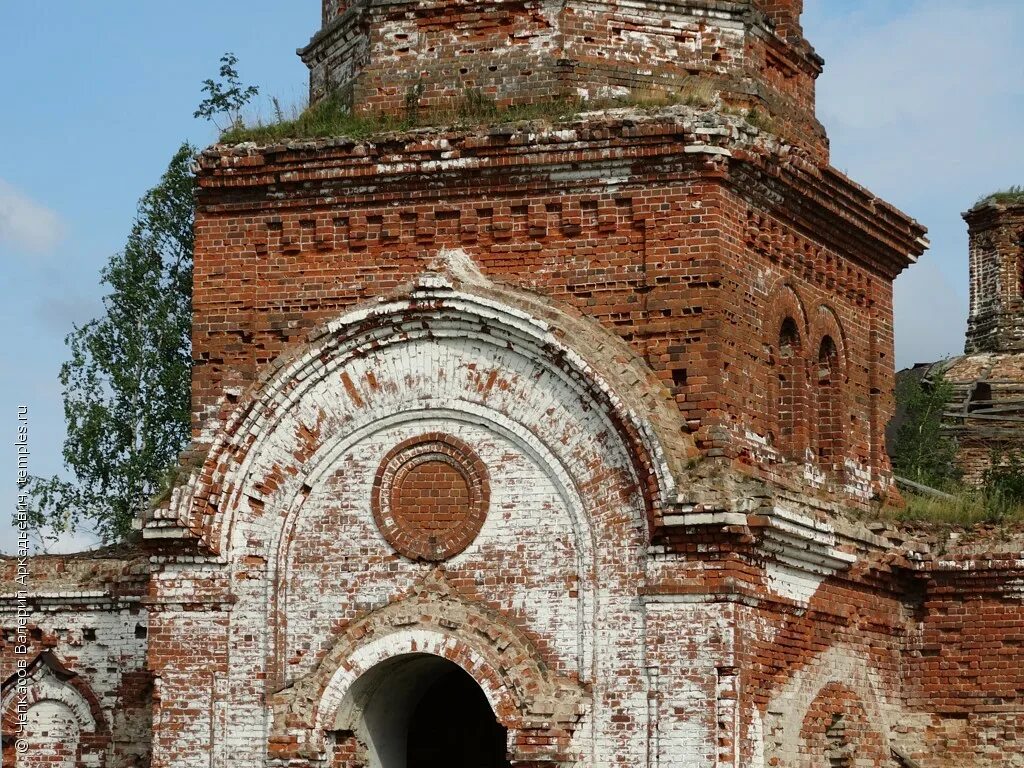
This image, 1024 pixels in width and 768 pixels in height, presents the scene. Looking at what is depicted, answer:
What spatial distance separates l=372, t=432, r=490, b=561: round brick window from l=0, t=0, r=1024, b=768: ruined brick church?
0.9 inches

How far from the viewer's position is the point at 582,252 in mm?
13508

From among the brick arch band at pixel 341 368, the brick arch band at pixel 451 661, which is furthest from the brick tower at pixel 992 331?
the brick arch band at pixel 451 661

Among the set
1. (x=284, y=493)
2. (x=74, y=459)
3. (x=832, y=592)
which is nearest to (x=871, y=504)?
(x=832, y=592)

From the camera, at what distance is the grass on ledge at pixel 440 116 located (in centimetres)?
1365

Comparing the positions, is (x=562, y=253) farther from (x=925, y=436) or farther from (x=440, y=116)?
(x=925, y=436)

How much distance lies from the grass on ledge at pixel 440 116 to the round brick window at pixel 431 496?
2.15 m

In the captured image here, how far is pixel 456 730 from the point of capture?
48.9 feet

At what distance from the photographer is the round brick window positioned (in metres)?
13.3

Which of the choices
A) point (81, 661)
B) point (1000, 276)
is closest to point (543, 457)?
point (81, 661)

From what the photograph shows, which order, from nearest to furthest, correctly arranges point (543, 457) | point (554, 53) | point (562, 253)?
point (543, 457)
point (562, 253)
point (554, 53)

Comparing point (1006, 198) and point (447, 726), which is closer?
point (447, 726)

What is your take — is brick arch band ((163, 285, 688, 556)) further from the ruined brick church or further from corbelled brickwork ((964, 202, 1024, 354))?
corbelled brickwork ((964, 202, 1024, 354))

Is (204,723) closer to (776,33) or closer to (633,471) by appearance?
(633,471)

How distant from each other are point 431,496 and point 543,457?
0.80 metres
